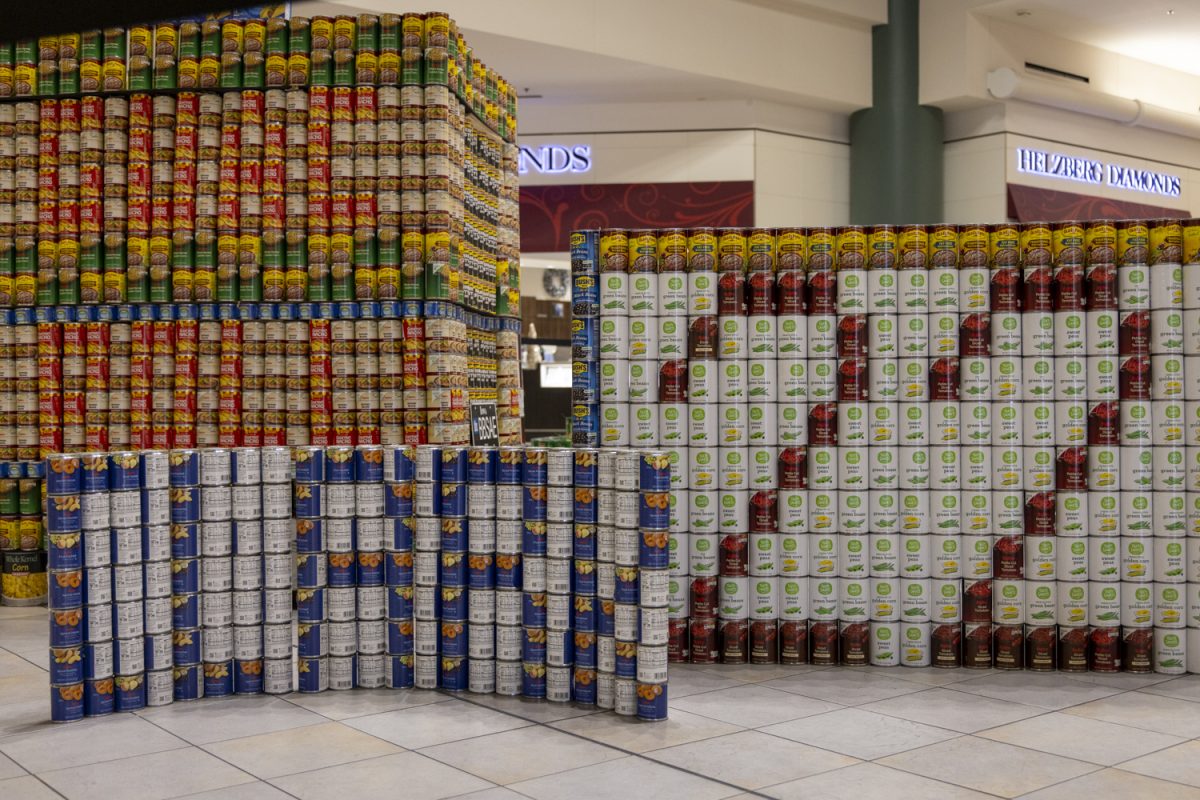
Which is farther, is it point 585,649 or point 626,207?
point 626,207

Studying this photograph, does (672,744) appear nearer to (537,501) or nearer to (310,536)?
(537,501)

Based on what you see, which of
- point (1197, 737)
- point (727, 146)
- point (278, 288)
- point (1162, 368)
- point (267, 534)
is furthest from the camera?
point (727, 146)

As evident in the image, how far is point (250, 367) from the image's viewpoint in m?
7.91

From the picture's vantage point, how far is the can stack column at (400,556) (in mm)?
5582

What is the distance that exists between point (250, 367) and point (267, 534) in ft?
8.64

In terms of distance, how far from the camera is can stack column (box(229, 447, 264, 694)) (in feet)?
18.0

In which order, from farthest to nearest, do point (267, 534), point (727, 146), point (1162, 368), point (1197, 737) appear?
point (727, 146), point (1162, 368), point (267, 534), point (1197, 737)

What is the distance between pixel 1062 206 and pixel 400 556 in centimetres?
1230

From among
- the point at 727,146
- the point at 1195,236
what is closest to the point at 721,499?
the point at 1195,236

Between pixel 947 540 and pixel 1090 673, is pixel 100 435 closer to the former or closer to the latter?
pixel 947 540

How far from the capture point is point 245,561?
550 centimetres

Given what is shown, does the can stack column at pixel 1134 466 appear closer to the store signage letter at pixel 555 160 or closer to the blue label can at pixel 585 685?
the blue label can at pixel 585 685

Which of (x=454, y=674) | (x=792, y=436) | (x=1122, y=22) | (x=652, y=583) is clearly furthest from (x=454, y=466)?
(x=1122, y=22)

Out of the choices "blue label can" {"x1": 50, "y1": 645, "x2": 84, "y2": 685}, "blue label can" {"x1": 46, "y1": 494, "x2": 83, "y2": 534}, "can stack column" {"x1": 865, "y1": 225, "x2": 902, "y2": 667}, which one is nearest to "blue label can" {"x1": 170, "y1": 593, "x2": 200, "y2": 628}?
"blue label can" {"x1": 50, "y1": 645, "x2": 84, "y2": 685}
